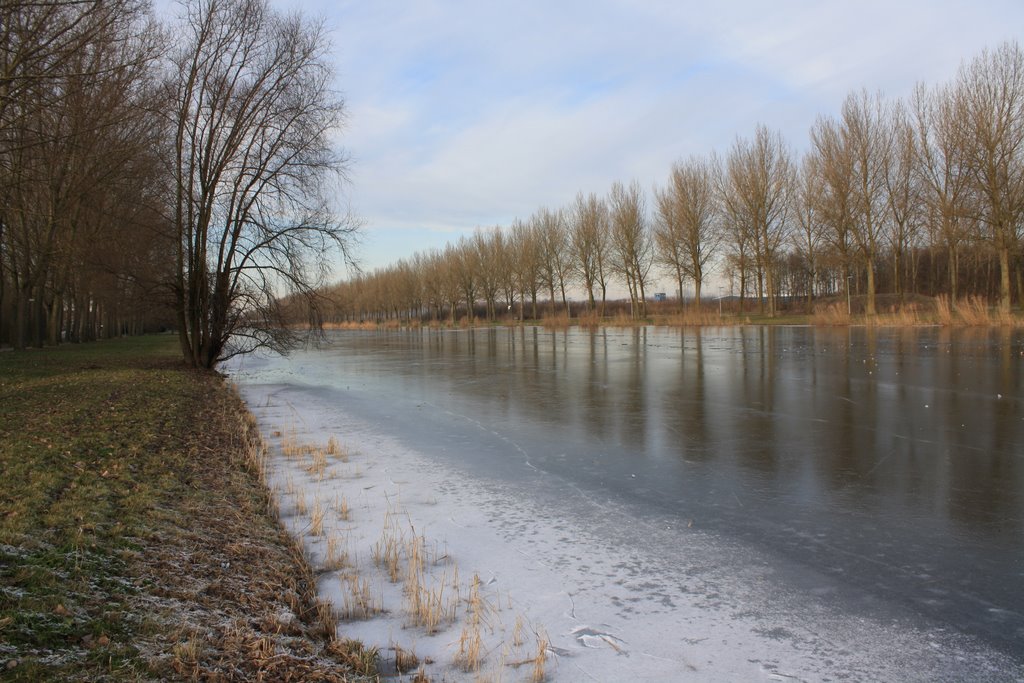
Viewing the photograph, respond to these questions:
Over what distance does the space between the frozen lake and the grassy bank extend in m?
0.86

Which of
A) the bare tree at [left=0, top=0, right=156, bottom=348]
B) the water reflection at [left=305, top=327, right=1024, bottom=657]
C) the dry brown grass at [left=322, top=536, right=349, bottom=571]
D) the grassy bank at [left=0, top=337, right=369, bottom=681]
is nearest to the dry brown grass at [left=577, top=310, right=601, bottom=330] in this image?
the water reflection at [left=305, top=327, right=1024, bottom=657]

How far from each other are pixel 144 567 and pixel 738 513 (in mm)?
4273

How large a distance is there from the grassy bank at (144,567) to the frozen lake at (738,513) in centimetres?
86

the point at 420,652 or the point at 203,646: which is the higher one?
the point at 203,646

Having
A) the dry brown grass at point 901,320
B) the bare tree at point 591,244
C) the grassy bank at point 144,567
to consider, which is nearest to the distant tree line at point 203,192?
the grassy bank at point 144,567

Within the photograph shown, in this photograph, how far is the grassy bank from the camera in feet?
9.52

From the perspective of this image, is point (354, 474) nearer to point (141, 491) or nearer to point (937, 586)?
point (141, 491)

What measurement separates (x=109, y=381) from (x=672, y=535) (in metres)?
12.8

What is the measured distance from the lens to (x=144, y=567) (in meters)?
3.92

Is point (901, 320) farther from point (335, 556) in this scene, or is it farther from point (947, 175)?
point (335, 556)

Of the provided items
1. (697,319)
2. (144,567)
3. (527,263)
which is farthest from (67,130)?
(527,263)

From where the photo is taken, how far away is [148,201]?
17375mm

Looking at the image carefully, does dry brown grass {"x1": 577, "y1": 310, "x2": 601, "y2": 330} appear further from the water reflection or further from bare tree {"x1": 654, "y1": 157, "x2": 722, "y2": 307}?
the water reflection

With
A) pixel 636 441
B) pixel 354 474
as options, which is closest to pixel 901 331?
pixel 636 441
